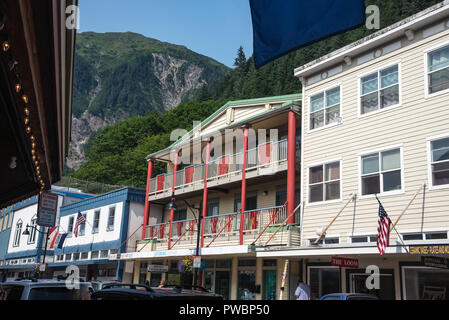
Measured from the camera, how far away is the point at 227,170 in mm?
24344

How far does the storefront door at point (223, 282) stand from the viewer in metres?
22.7

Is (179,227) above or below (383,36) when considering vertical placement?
below

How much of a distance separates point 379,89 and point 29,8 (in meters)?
14.5

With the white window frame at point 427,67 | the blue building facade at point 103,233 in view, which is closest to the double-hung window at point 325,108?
the white window frame at point 427,67

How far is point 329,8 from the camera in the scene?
19.8 feet

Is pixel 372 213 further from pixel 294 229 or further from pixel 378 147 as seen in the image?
pixel 294 229

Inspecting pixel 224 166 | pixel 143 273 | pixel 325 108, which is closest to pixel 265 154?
pixel 224 166

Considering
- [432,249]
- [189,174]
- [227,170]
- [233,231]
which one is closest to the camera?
[432,249]

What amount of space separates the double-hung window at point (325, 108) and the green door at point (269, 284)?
Result: 21.5ft

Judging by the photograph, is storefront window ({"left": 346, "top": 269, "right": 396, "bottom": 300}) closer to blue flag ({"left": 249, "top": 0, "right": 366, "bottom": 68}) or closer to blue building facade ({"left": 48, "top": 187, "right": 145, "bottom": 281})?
blue flag ({"left": 249, "top": 0, "right": 366, "bottom": 68})

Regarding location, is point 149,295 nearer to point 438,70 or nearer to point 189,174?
point 438,70

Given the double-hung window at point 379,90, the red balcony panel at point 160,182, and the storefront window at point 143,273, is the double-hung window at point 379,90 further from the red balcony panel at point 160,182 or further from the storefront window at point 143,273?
the storefront window at point 143,273

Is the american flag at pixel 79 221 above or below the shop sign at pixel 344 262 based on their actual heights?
above

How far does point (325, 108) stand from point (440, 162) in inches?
225
